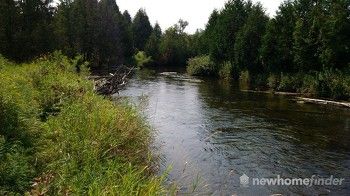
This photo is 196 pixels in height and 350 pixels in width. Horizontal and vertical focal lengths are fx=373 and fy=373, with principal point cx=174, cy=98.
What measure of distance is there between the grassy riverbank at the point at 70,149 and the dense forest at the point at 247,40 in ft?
67.6

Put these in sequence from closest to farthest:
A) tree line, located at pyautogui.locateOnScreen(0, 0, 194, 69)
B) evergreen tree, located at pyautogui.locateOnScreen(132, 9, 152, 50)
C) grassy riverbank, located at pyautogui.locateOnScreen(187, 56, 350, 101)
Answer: grassy riverbank, located at pyautogui.locateOnScreen(187, 56, 350, 101)
tree line, located at pyautogui.locateOnScreen(0, 0, 194, 69)
evergreen tree, located at pyautogui.locateOnScreen(132, 9, 152, 50)

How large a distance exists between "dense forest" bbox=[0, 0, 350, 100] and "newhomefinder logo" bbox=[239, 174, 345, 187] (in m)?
19.0

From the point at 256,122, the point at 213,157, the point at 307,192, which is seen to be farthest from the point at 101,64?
the point at 307,192

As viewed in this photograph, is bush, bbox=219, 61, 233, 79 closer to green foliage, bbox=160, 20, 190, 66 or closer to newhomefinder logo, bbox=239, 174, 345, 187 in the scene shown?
green foliage, bbox=160, 20, 190, 66

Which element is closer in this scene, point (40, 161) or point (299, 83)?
point (40, 161)

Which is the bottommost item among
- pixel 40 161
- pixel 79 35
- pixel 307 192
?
pixel 307 192

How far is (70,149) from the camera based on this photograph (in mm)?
8172

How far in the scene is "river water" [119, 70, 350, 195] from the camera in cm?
1107

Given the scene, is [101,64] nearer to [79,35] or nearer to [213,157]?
[79,35]

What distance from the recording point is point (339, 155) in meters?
14.3

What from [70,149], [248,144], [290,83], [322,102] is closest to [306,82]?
[290,83]

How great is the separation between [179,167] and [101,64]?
142 ft

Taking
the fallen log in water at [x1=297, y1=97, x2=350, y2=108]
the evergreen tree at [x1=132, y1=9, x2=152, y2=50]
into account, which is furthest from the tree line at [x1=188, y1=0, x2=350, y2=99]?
the evergreen tree at [x1=132, y1=9, x2=152, y2=50]

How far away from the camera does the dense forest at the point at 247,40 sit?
99.6 feet
